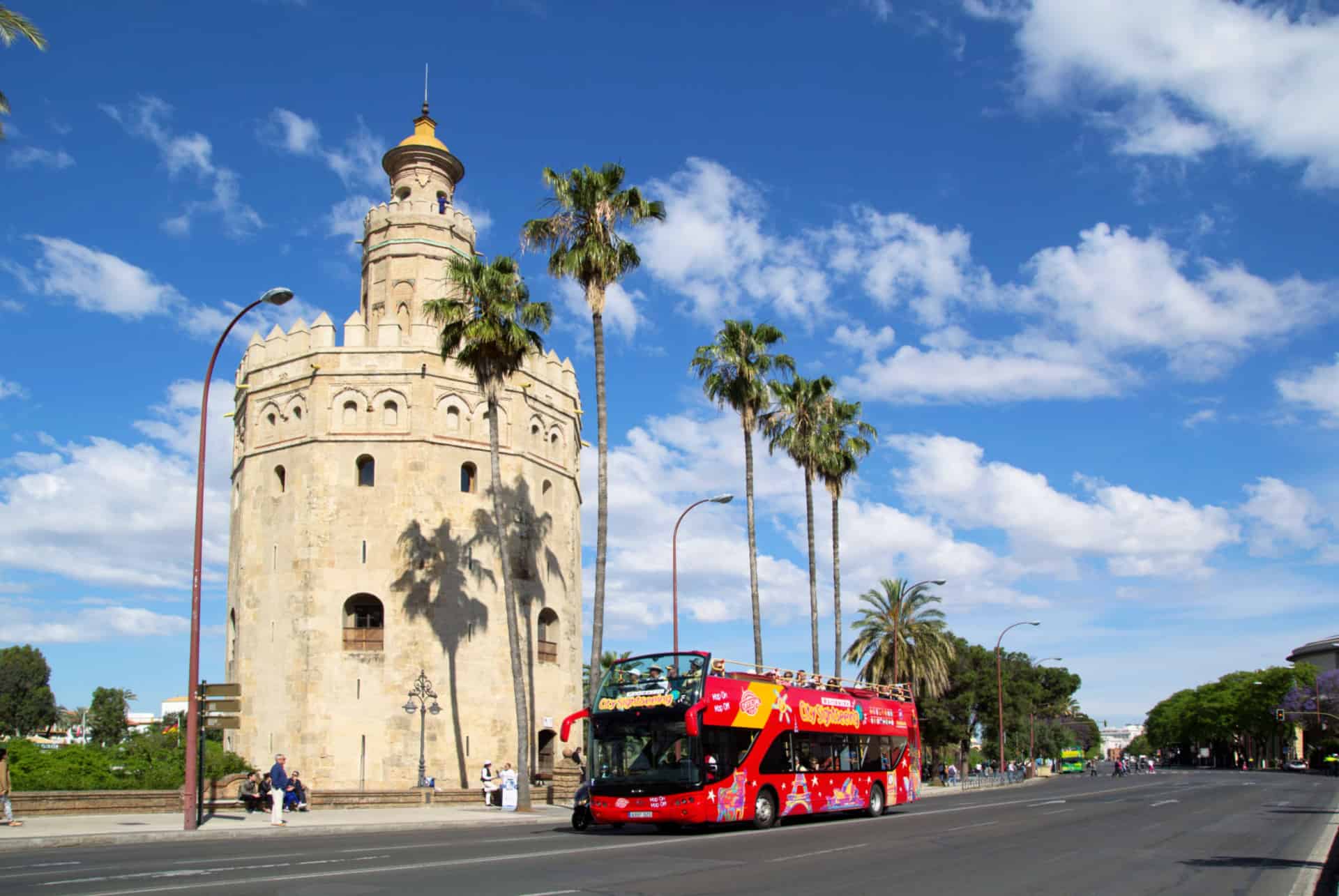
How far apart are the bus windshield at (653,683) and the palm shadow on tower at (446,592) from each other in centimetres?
1823

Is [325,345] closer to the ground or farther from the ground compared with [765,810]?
farther from the ground

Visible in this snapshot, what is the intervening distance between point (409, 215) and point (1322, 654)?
14514 cm

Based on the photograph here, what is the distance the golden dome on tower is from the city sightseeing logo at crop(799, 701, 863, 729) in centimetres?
3123

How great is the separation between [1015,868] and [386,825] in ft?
45.4

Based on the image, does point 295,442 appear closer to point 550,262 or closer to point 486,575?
point 486,575

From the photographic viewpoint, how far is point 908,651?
57594mm

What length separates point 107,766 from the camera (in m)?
32.7

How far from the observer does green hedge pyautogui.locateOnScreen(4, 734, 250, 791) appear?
28766 mm

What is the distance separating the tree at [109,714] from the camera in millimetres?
114438

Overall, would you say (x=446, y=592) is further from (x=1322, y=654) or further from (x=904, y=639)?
(x=1322, y=654)

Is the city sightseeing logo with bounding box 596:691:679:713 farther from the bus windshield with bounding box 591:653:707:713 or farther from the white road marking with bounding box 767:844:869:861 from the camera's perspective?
the white road marking with bounding box 767:844:869:861

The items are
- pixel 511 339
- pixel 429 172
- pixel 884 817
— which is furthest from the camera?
pixel 429 172

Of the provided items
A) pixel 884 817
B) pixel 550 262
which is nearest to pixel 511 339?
pixel 550 262

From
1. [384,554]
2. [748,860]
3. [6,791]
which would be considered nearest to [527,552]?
[384,554]
